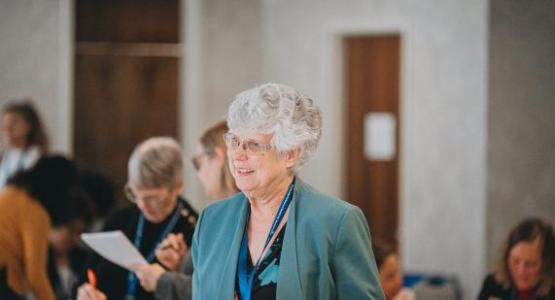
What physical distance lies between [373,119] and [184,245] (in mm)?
4065

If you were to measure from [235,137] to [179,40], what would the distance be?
5.13 meters

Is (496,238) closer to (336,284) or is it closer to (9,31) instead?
(336,284)

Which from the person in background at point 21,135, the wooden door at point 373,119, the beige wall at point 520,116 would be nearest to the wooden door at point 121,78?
the person in background at point 21,135

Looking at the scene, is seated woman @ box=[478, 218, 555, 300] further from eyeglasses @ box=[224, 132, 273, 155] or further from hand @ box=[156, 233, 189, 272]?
eyeglasses @ box=[224, 132, 273, 155]

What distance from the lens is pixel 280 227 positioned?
233cm

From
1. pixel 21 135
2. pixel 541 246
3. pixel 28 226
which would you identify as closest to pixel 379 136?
pixel 21 135

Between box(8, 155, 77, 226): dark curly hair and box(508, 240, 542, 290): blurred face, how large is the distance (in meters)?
2.28

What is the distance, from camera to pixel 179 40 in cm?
735

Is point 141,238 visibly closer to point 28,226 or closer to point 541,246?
point 28,226

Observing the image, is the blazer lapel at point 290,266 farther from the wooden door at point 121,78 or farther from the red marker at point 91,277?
the wooden door at point 121,78

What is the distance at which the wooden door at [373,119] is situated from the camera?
7.07 meters

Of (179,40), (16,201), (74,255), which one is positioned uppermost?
(179,40)

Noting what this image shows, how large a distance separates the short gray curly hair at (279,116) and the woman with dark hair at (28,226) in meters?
2.44

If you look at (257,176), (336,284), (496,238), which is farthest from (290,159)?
(496,238)
